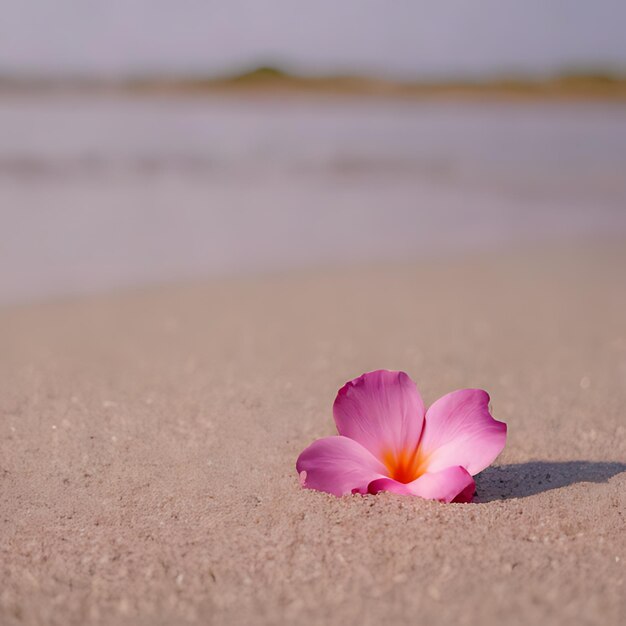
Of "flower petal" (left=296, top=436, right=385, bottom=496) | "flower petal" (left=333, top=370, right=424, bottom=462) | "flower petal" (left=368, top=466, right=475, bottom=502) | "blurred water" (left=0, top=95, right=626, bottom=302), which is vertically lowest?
"flower petal" (left=368, top=466, right=475, bottom=502)

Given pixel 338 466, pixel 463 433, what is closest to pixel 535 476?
pixel 463 433

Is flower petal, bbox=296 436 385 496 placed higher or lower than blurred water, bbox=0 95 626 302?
lower

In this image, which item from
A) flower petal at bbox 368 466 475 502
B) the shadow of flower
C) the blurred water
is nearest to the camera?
flower petal at bbox 368 466 475 502

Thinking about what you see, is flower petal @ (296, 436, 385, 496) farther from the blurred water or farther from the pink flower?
the blurred water

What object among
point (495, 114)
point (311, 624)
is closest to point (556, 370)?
point (311, 624)

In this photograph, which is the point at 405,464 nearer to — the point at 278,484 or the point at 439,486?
the point at 439,486

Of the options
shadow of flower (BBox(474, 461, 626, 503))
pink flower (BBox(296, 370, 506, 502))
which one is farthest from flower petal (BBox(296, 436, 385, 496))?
shadow of flower (BBox(474, 461, 626, 503))

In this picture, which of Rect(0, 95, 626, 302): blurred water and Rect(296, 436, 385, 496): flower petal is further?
Rect(0, 95, 626, 302): blurred water

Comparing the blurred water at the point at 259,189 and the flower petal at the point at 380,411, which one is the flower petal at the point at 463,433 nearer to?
the flower petal at the point at 380,411
